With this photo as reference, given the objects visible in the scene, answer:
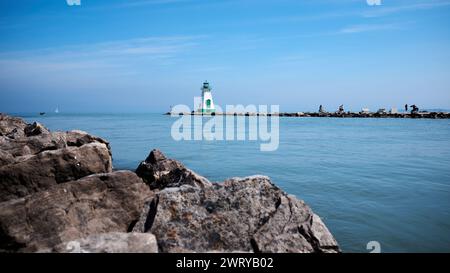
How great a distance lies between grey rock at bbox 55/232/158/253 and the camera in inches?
158

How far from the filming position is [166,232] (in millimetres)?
5133

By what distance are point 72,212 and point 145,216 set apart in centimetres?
118

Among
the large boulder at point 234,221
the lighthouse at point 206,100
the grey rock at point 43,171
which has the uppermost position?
the lighthouse at point 206,100

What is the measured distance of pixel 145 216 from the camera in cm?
579

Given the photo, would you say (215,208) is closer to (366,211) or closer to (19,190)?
(19,190)

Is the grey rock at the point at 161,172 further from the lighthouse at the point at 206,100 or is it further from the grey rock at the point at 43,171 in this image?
the lighthouse at the point at 206,100

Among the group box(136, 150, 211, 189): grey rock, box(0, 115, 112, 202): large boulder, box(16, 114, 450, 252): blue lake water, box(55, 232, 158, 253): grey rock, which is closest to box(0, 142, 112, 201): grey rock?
box(0, 115, 112, 202): large boulder

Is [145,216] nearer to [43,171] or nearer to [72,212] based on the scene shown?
[72,212]

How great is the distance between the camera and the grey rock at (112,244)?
13.2 ft

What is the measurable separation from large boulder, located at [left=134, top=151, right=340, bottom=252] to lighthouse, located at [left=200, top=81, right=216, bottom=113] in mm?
86843

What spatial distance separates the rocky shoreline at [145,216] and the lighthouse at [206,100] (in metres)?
86.0

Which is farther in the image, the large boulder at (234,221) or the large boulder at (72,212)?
the large boulder at (234,221)

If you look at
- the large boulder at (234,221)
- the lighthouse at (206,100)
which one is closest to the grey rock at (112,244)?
the large boulder at (234,221)
